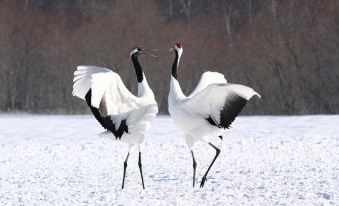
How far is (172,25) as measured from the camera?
2938 centimetres

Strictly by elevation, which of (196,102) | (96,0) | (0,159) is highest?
(96,0)

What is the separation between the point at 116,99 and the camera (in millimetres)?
8508

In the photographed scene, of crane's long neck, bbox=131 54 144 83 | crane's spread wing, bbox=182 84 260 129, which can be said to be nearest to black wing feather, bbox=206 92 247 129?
crane's spread wing, bbox=182 84 260 129

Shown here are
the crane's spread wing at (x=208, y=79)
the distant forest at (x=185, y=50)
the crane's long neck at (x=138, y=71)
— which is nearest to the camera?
the crane's long neck at (x=138, y=71)

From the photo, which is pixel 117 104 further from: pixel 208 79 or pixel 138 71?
pixel 208 79

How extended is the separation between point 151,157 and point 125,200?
4119 mm

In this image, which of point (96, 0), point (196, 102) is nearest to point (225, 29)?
point (96, 0)

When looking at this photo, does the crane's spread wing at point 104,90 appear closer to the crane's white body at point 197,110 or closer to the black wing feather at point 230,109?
the crane's white body at point 197,110

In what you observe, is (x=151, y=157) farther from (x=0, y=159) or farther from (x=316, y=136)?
(x=316, y=136)

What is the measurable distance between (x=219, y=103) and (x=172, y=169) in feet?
7.52

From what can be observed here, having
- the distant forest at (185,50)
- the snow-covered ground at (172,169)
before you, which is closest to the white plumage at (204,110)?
the snow-covered ground at (172,169)

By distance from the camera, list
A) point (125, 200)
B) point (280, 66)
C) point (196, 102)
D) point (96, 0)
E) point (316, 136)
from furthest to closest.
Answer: point (96, 0)
point (280, 66)
point (316, 136)
point (196, 102)
point (125, 200)

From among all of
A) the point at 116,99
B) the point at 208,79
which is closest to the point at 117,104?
the point at 116,99

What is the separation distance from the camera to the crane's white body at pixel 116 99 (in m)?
8.09
